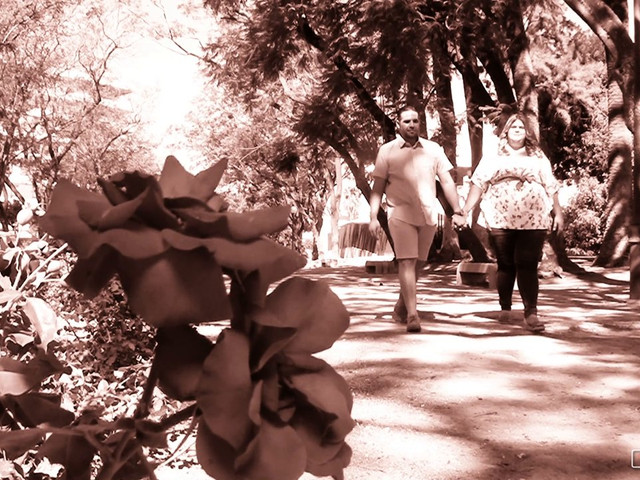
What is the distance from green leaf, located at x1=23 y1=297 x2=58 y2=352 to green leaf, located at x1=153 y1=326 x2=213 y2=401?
0.88 meters

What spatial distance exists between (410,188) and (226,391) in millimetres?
6601

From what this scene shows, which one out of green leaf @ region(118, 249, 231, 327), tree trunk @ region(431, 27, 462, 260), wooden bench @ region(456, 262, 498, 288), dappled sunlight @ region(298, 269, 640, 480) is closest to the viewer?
green leaf @ region(118, 249, 231, 327)

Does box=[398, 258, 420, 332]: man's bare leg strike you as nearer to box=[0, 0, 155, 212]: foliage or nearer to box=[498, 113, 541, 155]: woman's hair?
box=[498, 113, 541, 155]: woman's hair

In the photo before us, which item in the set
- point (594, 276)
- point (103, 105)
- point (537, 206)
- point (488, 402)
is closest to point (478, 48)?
point (594, 276)

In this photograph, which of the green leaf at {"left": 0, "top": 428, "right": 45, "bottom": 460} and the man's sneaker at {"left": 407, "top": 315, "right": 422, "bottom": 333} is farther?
the man's sneaker at {"left": 407, "top": 315, "right": 422, "bottom": 333}

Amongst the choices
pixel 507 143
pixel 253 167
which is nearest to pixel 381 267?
pixel 507 143

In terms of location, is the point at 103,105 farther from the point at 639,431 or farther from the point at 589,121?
the point at 639,431

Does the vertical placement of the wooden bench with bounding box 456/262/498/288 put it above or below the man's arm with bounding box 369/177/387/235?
below

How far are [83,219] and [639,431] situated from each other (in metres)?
4.10

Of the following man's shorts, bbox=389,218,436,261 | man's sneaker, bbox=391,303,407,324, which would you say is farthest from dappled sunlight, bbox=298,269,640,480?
man's shorts, bbox=389,218,436,261

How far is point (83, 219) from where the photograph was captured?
16.7 inches

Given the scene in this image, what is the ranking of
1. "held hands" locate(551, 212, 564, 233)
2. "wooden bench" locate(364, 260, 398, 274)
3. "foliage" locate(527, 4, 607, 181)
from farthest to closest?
"foliage" locate(527, 4, 607, 181), "wooden bench" locate(364, 260, 398, 274), "held hands" locate(551, 212, 564, 233)

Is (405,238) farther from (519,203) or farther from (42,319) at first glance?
(42,319)

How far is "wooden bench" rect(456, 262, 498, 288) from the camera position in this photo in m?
14.2
